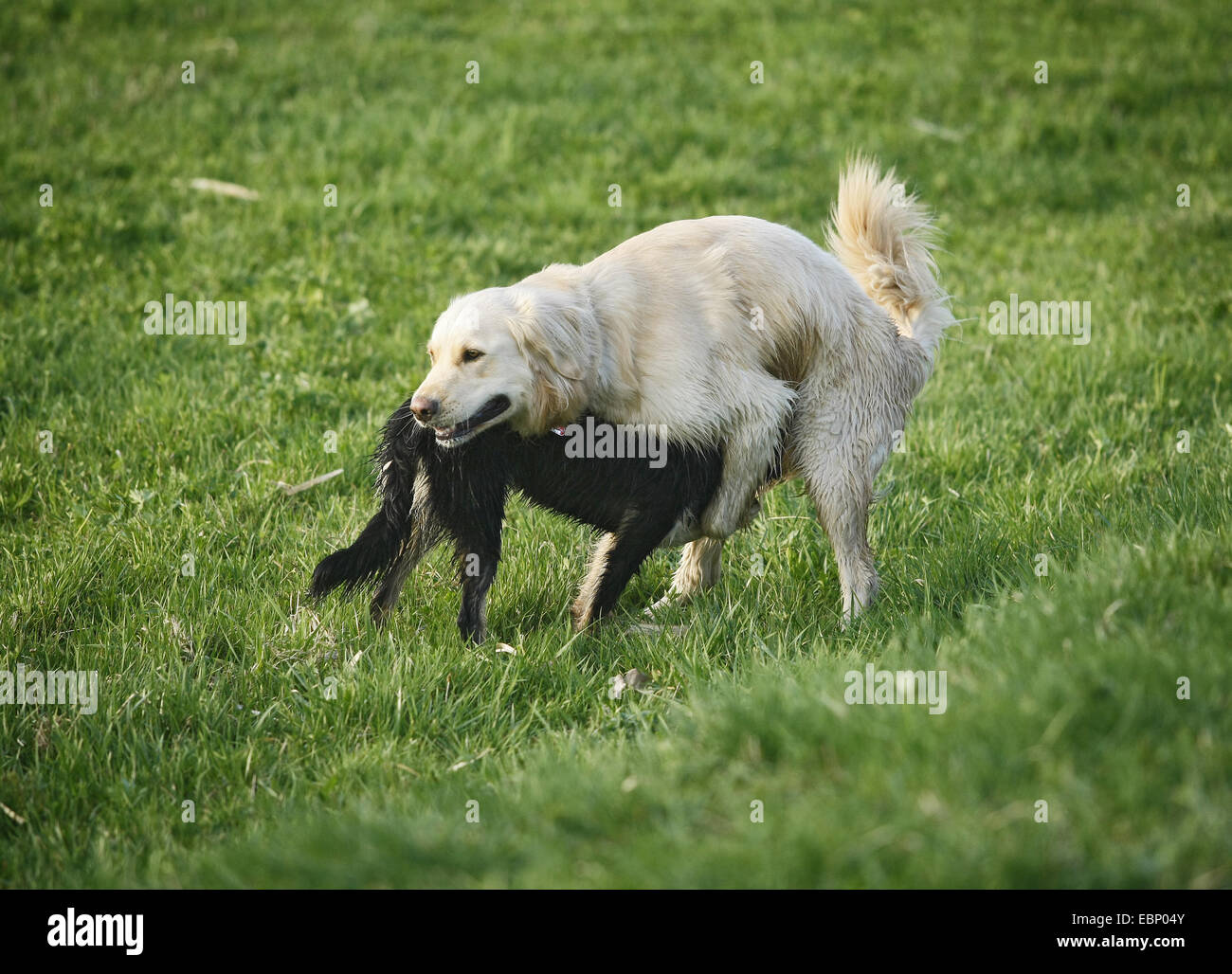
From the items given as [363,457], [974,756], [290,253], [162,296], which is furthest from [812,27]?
[974,756]

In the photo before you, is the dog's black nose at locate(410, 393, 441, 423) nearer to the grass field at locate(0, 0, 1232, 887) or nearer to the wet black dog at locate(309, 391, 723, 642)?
the wet black dog at locate(309, 391, 723, 642)

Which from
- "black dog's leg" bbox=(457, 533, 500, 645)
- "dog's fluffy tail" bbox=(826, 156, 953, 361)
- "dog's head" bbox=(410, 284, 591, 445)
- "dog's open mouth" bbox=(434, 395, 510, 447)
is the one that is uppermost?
"dog's fluffy tail" bbox=(826, 156, 953, 361)

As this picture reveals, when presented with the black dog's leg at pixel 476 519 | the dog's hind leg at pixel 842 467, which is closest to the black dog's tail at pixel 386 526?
the black dog's leg at pixel 476 519

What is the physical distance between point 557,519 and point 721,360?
147cm

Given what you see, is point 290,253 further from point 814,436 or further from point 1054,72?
point 1054,72

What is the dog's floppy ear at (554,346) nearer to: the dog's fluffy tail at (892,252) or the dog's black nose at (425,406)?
the dog's black nose at (425,406)

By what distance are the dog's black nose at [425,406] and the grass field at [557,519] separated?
0.88 m

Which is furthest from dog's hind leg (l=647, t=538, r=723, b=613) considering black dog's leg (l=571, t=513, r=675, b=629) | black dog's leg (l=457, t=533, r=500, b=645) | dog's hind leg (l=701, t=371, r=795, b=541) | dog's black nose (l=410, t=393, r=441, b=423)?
dog's black nose (l=410, t=393, r=441, b=423)

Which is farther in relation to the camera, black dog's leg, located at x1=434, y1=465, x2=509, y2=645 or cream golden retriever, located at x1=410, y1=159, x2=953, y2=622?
black dog's leg, located at x1=434, y1=465, x2=509, y2=645

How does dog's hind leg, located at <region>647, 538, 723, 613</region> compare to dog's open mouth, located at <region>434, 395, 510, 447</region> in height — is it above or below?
below

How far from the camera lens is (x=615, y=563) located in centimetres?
389

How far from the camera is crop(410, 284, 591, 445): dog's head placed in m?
3.40

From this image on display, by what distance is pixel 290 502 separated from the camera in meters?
4.92

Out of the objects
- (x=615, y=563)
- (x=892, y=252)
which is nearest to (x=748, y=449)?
(x=615, y=563)
